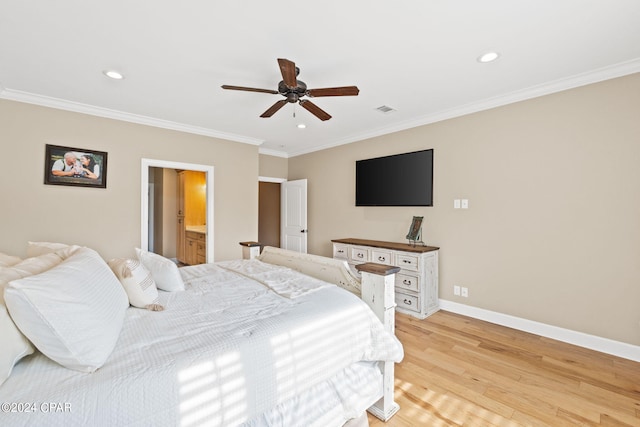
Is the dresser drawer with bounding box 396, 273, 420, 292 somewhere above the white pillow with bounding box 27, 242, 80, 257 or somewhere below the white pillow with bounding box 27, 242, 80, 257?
below

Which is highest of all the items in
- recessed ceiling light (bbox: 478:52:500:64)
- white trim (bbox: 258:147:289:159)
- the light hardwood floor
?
recessed ceiling light (bbox: 478:52:500:64)

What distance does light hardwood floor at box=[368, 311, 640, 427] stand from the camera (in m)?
1.80

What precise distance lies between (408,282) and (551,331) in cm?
145

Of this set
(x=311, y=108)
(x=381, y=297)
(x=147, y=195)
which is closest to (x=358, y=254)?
(x=311, y=108)

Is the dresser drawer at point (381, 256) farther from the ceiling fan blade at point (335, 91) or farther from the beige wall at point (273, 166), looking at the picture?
the beige wall at point (273, 166)

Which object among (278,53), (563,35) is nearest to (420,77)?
(563,35)

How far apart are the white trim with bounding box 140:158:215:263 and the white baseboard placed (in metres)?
3.54

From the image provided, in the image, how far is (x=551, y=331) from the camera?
2883 millimetres

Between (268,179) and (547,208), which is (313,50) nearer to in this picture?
(547,208)

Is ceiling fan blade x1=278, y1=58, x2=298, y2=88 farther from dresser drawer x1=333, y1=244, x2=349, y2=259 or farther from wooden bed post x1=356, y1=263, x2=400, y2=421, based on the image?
dresser drawer x1=333, y1=244, x2=349, y2=259

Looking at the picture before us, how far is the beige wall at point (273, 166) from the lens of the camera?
5.75 m

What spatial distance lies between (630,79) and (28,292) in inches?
168

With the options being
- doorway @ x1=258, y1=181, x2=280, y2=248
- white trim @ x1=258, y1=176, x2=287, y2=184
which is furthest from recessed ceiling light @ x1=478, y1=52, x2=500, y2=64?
doorway @ x1=258, y1=181, x2=280, y2=248

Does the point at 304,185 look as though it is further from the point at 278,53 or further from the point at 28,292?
the point at 28,292
